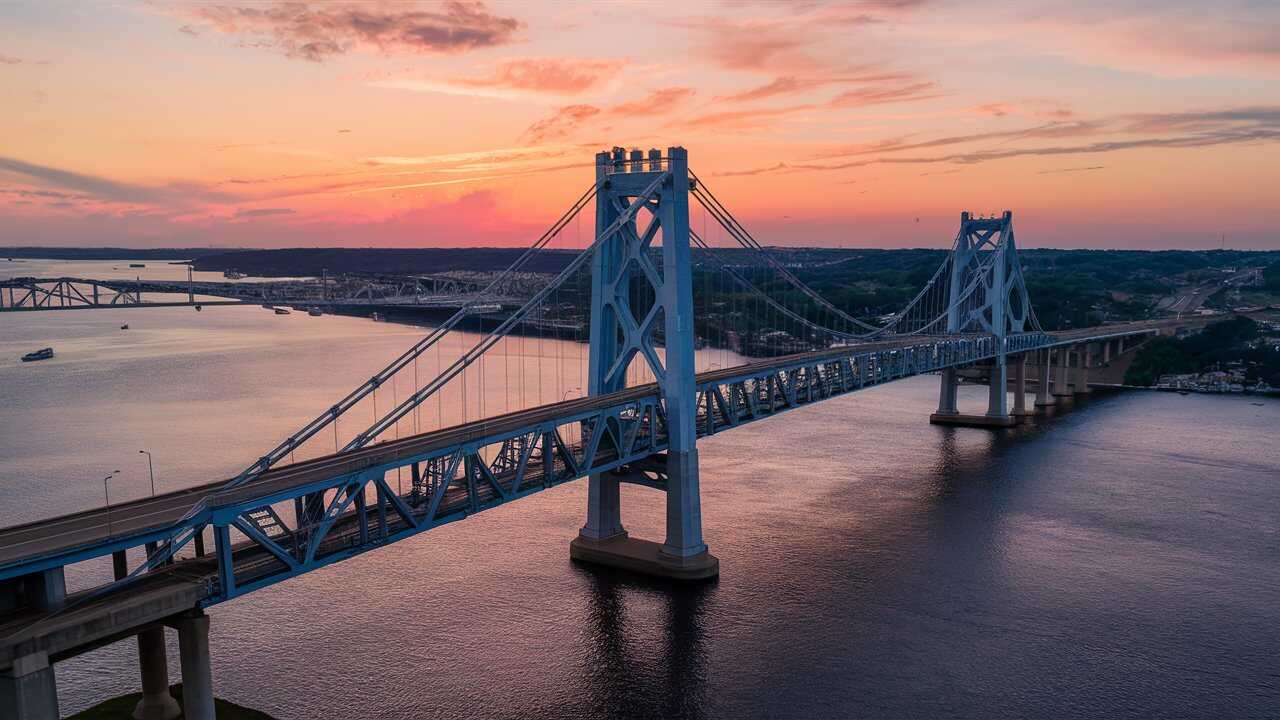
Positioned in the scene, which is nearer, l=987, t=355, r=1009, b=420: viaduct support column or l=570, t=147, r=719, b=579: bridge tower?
l=570, t=147, r=719, b=579: bridge tower

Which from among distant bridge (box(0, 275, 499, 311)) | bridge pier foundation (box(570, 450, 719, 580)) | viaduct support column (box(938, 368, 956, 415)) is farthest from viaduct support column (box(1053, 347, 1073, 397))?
distant bridge (box(0, 275, 499, 311))

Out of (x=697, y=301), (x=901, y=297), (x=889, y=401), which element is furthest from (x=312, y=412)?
(x=901, y=297)

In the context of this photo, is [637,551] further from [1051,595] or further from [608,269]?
[1051,595]

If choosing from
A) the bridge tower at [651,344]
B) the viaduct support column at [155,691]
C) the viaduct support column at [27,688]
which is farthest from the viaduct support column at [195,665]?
the bridge tower at [651,344]

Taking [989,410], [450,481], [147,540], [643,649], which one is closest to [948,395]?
[989,410]

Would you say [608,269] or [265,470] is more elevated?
[608,269]

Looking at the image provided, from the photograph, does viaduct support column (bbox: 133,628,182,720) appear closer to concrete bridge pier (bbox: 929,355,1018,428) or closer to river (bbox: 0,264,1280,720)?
river (bbox: 0,264,1280,720)

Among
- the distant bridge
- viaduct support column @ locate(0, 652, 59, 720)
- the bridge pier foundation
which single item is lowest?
the bridge pier foundation
